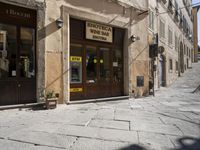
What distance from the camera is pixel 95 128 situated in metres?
4.93

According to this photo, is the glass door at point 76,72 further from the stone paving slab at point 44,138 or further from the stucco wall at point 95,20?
the stone paving slab at point 44,138

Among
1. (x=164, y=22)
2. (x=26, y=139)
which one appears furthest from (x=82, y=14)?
(x=164, y=22)

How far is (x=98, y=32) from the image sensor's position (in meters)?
9.52

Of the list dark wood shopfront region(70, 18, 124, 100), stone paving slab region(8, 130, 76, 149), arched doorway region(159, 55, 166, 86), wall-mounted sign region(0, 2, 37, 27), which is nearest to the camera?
stone paving slab region(8, 130, 76, 149)

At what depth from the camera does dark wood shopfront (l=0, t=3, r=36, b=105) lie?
6.75 meters

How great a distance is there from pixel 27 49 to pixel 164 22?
13.2 m

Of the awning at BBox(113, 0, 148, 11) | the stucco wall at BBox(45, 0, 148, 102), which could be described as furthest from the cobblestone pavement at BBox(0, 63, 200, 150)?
the awning at BBox(113, 0, 148, 11)

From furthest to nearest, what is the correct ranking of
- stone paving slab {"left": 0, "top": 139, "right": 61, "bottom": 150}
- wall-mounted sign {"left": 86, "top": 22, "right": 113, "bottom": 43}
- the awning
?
the awning → wall-mounted sign {"left": 86, "top": 22, "right": 113, "bottom": 43} → stone paving slab {"left": 0, "top": 139, "right": 61, "bottom": 150}

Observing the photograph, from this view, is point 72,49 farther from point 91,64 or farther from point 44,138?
point 44,138

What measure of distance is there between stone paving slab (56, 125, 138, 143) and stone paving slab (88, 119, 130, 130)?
27 cm

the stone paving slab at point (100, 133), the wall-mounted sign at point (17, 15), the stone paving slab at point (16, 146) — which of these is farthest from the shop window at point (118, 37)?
the stone paving slab at point (16, 146)

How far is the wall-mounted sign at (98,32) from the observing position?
30.0 ft

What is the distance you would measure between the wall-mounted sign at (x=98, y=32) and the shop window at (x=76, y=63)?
0.82 meters

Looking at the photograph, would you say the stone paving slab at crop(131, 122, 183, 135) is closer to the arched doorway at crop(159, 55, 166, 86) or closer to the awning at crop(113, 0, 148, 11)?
the awning at crop(113, 0, 148, 11)
